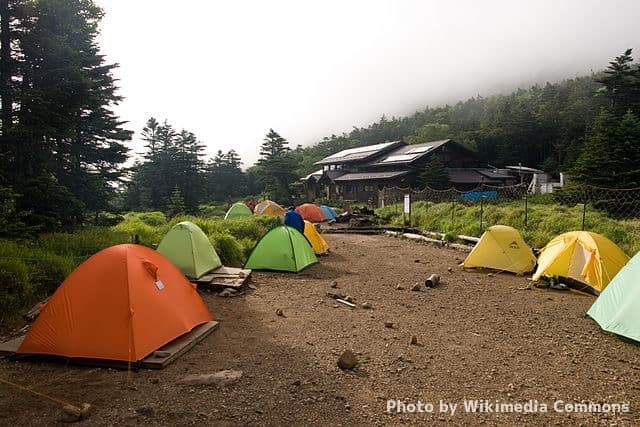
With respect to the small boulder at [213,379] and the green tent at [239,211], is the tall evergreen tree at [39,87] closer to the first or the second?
the small boulder at [213,379]

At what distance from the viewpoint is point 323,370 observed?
442 centimetres

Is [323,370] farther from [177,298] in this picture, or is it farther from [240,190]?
[240,190]

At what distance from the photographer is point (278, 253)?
9789mm

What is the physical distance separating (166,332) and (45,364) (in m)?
1.28

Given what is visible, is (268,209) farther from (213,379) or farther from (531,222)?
(213,379)

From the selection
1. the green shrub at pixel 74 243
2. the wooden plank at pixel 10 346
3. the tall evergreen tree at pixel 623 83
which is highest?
the tall evergreen tree at pixel 623 83

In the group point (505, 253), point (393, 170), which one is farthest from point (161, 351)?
point (393, 170)

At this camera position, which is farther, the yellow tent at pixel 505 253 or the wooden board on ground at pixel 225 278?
the yellow tent at pixel 505 253

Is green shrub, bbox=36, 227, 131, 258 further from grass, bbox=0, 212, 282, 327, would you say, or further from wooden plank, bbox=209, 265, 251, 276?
wooden plank, bbox=209, 265, 251, 276

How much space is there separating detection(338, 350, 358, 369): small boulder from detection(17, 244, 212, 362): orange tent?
2.06 meters

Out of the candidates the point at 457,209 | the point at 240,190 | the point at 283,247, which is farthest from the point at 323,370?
the point at 240,190

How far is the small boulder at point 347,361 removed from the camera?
443 cm

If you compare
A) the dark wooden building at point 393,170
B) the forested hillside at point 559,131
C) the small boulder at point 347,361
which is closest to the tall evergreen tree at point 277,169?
the dark wooden building at point 393,170

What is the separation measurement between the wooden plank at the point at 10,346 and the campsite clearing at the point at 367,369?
0.14 metres
